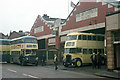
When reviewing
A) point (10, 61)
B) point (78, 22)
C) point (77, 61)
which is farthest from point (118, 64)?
point (10, 61)

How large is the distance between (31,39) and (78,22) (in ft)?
26.9

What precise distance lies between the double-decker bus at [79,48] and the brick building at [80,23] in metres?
3.06

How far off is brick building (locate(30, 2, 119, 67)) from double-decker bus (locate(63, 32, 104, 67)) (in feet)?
10.0

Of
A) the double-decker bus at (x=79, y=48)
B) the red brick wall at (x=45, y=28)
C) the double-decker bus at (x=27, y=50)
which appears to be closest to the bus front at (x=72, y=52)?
the double-decker bus at (x=79, y=48)

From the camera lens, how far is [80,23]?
3238cm

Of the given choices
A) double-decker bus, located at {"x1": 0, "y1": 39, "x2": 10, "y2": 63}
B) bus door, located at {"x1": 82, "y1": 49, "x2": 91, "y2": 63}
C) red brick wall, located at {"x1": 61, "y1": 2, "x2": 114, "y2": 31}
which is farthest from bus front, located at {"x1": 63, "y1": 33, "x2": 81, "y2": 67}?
double-decker bus, located at {"x1": 0, "y1": 39, "x2": 10, "y2": 63}

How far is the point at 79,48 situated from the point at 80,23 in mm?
7644

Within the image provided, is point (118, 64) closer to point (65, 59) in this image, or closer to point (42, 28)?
point (65, 59)

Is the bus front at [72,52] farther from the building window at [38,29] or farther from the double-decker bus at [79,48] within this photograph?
the building window at [38,29]

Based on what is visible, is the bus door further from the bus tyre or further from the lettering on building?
the lettering on building

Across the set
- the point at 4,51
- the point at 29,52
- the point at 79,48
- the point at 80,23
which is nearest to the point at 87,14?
the point at 80,23

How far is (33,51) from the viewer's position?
101 feet

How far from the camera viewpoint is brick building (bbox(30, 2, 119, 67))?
2780 cm

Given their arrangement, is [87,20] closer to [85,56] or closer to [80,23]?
[80,23]
